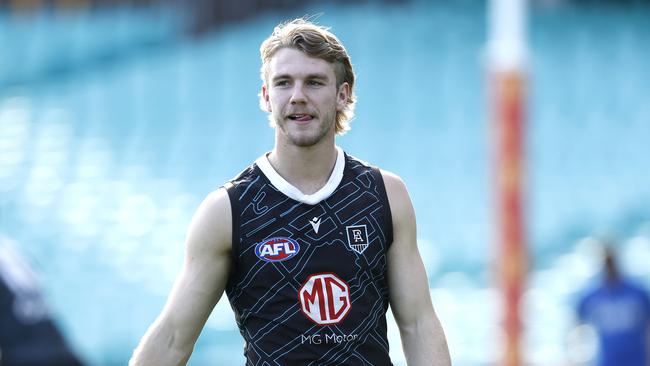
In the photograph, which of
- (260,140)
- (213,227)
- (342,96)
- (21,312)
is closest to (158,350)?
(213,227)

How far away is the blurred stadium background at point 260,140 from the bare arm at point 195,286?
7440 millimetres

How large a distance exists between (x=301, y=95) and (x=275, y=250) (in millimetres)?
439

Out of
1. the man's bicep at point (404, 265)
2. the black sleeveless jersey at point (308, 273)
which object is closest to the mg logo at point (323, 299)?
the black sleeveless jersey at point (308, 273)

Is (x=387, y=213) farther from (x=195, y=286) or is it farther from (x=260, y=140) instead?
(x=260, y=140)

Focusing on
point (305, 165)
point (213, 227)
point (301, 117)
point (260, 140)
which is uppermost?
point (260, 140)

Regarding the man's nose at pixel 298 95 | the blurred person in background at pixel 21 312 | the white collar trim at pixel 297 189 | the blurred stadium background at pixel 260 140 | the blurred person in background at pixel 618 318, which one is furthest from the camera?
the blurred stadium background at pixel 260 140

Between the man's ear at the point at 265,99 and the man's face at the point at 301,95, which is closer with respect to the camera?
the man's face at the point at 301,95

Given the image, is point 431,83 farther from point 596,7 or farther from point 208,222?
point 208,222

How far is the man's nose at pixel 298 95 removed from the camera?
3.39 metres

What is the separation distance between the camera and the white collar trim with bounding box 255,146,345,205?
352 centimetres

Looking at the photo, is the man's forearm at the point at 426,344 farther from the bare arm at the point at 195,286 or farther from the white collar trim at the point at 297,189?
the bare arm at the point at 195,286

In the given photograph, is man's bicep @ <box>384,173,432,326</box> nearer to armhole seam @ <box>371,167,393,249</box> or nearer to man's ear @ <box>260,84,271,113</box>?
armhole seam @ <box>371,167,393,249</box>

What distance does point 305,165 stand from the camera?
3559 mm

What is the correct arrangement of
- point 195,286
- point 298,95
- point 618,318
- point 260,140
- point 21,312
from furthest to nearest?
point 260,140 → point 618,318 → point 21,312 → point 195,286 → point 298,95
